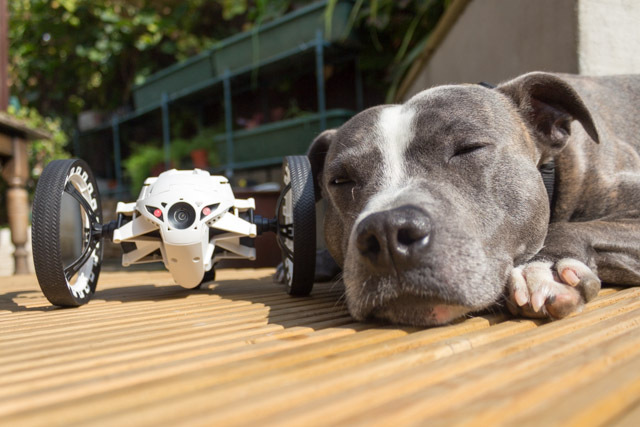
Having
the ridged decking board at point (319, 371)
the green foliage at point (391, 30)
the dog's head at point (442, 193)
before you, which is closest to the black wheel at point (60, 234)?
the ridged decking board at point (319, 371)

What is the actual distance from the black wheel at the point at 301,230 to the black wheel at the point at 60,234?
635 mm

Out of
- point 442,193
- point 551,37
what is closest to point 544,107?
point 442,193

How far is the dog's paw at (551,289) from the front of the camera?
1.08 m

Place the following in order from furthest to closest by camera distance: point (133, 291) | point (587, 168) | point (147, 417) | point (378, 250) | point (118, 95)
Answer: point (118, 95)
point (133, 291)
point (587, 168)
point (378, 250)
point (147, 417)

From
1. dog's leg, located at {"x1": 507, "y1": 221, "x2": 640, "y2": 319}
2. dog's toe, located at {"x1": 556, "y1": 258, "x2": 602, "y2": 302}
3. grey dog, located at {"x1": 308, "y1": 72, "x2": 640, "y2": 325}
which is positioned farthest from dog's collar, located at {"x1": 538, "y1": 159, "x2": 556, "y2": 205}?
dog's toe, located at {"x1": 556, "y1": 258, "x2": 602, "y2": 302}

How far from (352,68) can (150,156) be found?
3.55 m

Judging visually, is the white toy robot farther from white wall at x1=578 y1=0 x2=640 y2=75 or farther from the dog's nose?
white wall at x1=578 y1=0 x2=640 y2=75

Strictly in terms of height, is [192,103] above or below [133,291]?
below

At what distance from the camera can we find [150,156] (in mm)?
8047

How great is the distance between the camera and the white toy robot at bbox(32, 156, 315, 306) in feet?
4.54

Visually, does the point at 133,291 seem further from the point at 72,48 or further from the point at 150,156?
the point at 72,48

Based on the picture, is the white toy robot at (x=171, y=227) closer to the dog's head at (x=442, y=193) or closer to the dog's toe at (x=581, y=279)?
the dog's head at (x=442, y=193)

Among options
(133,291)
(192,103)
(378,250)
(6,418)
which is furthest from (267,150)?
(6,418)

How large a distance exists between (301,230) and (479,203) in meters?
0.54
